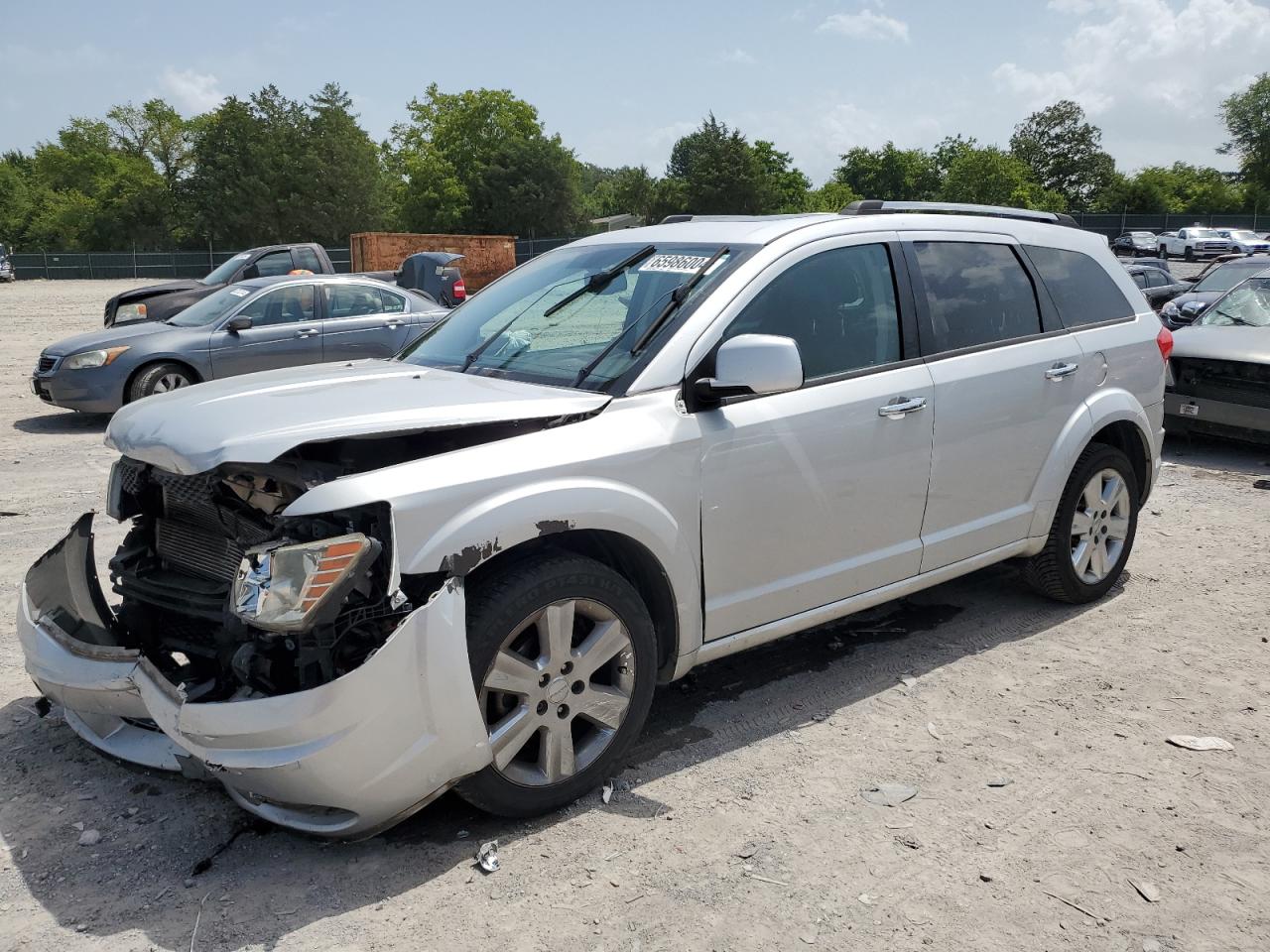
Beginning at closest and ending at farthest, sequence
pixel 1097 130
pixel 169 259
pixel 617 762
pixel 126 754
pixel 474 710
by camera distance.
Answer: pixel 474 710
pixel 126 754
pixel 617 762
pixel 169 259
pixel 1097 130

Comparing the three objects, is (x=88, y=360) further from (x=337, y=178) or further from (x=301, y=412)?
(x=337, y=178)

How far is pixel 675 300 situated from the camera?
12.4 ft

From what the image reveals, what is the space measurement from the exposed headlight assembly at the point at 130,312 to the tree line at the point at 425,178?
54.2m

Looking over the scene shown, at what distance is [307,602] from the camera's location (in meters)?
2.80

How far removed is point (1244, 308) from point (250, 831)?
9881 mm

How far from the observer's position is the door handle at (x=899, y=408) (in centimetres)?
411

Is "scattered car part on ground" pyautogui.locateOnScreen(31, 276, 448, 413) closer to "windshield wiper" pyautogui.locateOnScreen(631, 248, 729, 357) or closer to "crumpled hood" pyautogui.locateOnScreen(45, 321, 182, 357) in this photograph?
"crumpled hood" pyautogui.locateOnScreen(45, 321, 182, 357)

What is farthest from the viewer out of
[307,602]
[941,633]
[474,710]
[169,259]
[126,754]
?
[169,259]

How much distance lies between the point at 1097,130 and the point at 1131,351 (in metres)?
103

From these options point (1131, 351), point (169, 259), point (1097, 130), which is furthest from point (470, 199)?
point (1131, 351)

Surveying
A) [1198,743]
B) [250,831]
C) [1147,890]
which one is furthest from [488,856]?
[1198,743]

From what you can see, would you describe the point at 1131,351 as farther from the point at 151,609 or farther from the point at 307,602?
the point at 151,609

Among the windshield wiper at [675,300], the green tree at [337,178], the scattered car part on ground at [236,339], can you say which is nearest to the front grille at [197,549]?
the windshield wiper at [675,300]

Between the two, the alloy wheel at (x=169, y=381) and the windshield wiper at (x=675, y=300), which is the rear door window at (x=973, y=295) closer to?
the windshield wiper at (x=675, y=300)
